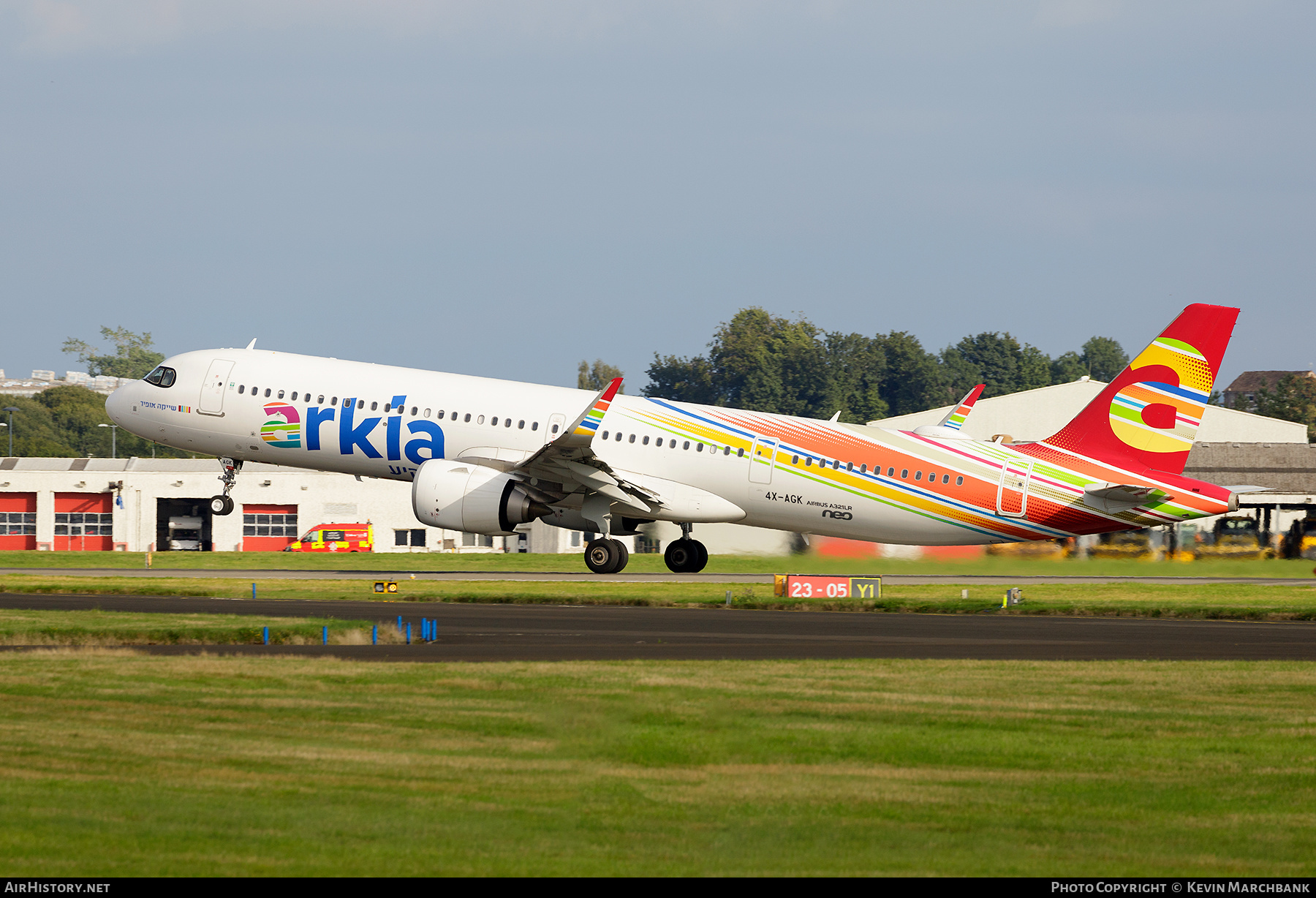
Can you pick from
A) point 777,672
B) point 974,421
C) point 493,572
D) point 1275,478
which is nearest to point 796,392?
point 974,421

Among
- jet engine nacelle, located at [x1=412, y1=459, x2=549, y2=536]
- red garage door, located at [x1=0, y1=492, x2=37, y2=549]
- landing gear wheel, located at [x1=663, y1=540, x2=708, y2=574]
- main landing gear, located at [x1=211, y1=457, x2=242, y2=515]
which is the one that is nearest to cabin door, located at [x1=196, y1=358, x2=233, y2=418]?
main landing gear, located at [x1=211, y1=457, x2=242, y2=515]

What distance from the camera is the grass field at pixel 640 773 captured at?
9781 mm

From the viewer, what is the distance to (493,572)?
152 ft

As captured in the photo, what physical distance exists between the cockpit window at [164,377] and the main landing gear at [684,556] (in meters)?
15.9

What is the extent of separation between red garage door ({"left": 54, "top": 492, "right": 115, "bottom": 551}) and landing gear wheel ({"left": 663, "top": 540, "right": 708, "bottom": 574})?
5345 centimetres

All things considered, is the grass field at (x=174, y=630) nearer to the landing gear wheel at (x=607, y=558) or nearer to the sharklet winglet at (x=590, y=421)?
the sharklet winglet at (x=590, y=421)

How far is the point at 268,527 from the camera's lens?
290ft

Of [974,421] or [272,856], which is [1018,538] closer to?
[272,856]

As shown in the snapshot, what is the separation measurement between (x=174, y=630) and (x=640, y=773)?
543 inches

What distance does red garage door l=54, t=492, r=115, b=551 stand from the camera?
283ft

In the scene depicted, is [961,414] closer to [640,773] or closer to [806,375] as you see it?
[640,773]

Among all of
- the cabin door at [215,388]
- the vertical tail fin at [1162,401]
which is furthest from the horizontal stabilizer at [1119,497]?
the cabin door at [215,388]

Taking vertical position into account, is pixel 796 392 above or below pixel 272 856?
above
